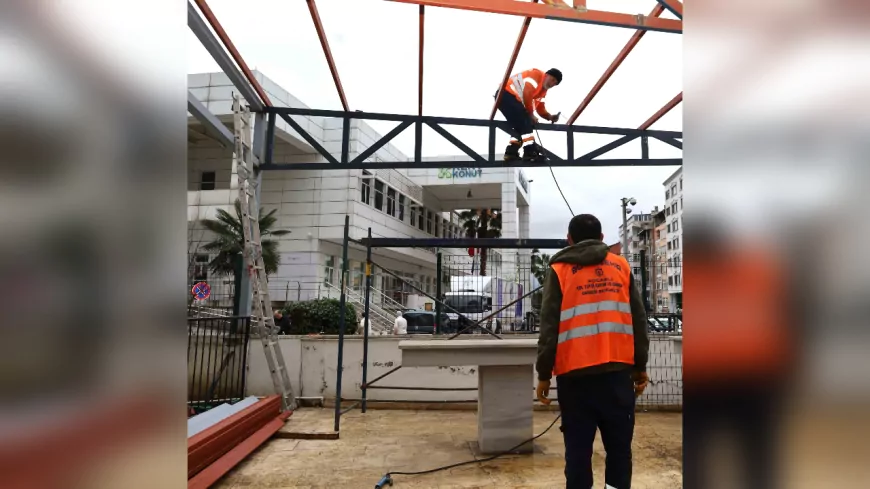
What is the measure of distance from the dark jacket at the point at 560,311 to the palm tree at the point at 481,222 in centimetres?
3563

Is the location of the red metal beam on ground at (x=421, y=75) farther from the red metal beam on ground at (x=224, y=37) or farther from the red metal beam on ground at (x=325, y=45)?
the red metal beam on ground at (x=224, y=37)

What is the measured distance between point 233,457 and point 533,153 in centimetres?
520

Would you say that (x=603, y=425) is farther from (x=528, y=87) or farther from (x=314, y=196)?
(x=314, y=196)

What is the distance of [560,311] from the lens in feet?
9.55

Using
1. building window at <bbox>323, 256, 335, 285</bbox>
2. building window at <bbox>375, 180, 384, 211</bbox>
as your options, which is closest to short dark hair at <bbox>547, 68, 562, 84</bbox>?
building window at <bbox>323, 256, 335, 285</bbox>

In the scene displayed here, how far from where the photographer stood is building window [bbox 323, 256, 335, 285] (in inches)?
869

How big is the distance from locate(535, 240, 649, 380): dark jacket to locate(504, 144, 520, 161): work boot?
14.4 feet

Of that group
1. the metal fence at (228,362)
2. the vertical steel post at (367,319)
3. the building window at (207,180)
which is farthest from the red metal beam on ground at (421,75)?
the building window at (207,180)
